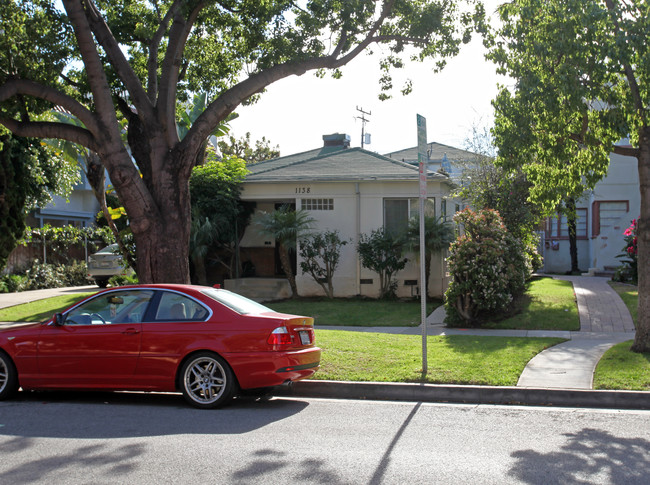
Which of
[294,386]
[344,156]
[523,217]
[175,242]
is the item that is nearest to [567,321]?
[523,217]

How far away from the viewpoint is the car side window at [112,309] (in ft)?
26.5

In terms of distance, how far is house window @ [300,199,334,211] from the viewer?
20000 mm

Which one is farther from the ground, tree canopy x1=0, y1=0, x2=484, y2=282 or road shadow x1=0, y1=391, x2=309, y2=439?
tree canopy x1=0, y1=0, x2=484, y2=282

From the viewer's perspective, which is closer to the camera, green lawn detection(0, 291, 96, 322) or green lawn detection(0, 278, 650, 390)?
green lawn detection(0, 278, 650, 390)

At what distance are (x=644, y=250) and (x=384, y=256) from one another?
31.1 ft

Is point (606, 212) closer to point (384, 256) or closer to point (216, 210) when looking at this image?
point (384, 256)

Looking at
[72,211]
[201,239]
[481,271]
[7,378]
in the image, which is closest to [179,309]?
[7,378]

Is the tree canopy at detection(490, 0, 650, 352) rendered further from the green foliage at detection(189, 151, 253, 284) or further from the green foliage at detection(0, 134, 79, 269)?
the green foliage at detection(0, 134, 79, 269)

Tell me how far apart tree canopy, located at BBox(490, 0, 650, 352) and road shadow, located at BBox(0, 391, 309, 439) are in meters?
5.64

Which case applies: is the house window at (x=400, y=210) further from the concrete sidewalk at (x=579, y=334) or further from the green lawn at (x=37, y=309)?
the green lawn at (x=37, y=309)

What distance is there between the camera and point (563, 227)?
1107 inches

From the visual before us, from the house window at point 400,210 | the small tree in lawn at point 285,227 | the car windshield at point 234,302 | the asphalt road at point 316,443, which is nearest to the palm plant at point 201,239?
the small tree in lawn at point 285,227

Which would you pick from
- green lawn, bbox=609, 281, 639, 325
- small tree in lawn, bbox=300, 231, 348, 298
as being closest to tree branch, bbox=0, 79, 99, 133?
small tree in lawn, bbox=300, 231, 348, 298

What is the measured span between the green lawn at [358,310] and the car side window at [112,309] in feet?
24.0
